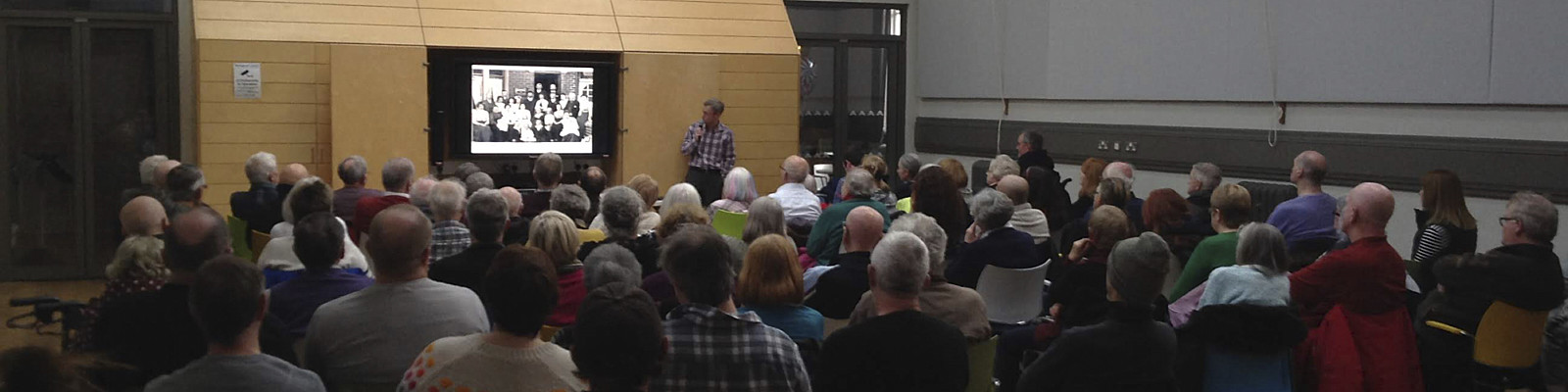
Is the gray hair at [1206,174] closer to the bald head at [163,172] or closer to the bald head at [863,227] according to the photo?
the bald head at [863,227]

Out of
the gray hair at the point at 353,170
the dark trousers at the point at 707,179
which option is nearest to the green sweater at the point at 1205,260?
the gray hair at the point at 353,170

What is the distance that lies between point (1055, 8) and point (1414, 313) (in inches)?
263

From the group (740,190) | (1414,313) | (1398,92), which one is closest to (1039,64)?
(1398,92)

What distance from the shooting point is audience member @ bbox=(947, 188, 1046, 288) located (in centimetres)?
544

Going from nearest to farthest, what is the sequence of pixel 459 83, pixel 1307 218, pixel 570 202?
pixel 570 202
pixel 1307 218
pixel 459 83

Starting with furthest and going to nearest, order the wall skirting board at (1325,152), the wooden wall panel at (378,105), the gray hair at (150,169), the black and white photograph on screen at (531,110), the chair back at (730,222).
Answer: the black and white photograph on screen at (531,110) < the wooden wall panel at (378,105) < the wall skirting board at (1325,152) < the gray hair at (150,169) < the chair back at (730,222)

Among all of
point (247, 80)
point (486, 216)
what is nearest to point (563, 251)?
point (486, 216)

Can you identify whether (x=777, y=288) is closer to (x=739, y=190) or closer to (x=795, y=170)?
(x=739, y=190)

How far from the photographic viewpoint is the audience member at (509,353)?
2.78m

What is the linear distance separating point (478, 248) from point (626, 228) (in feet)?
2.40

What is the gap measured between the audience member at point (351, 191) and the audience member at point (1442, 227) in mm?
4737

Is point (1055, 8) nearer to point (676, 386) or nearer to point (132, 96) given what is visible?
point (132, 96)

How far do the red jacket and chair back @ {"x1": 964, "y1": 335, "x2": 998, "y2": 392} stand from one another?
1173 mm

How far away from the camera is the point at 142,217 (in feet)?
14.5
